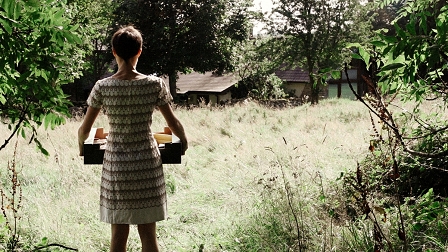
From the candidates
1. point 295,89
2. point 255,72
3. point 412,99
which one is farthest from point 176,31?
point 412,99

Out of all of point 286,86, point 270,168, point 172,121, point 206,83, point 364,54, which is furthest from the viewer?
point 206,83

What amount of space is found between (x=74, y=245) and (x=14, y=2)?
261cm

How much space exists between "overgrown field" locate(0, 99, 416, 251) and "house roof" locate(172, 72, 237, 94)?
87.4 ft

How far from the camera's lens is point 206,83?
1522 inches

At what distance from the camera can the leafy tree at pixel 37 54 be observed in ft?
7.72

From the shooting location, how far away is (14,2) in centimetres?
200

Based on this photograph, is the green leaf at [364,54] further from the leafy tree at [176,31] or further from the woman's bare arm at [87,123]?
the leafy tree at [176,31]

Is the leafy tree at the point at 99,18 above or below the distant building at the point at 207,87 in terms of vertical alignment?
above

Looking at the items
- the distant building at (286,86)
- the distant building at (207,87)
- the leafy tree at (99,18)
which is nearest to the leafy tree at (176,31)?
the leafy tree at (99,18)

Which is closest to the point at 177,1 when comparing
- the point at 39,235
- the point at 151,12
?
the point at 151,12

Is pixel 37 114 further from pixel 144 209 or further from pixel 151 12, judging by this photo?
pixel 151 12

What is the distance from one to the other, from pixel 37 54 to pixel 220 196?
3.40 meters

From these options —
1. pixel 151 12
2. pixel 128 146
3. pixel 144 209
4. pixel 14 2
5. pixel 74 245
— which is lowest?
pixel 74 245

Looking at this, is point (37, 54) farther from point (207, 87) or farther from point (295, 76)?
point (295, 76)
